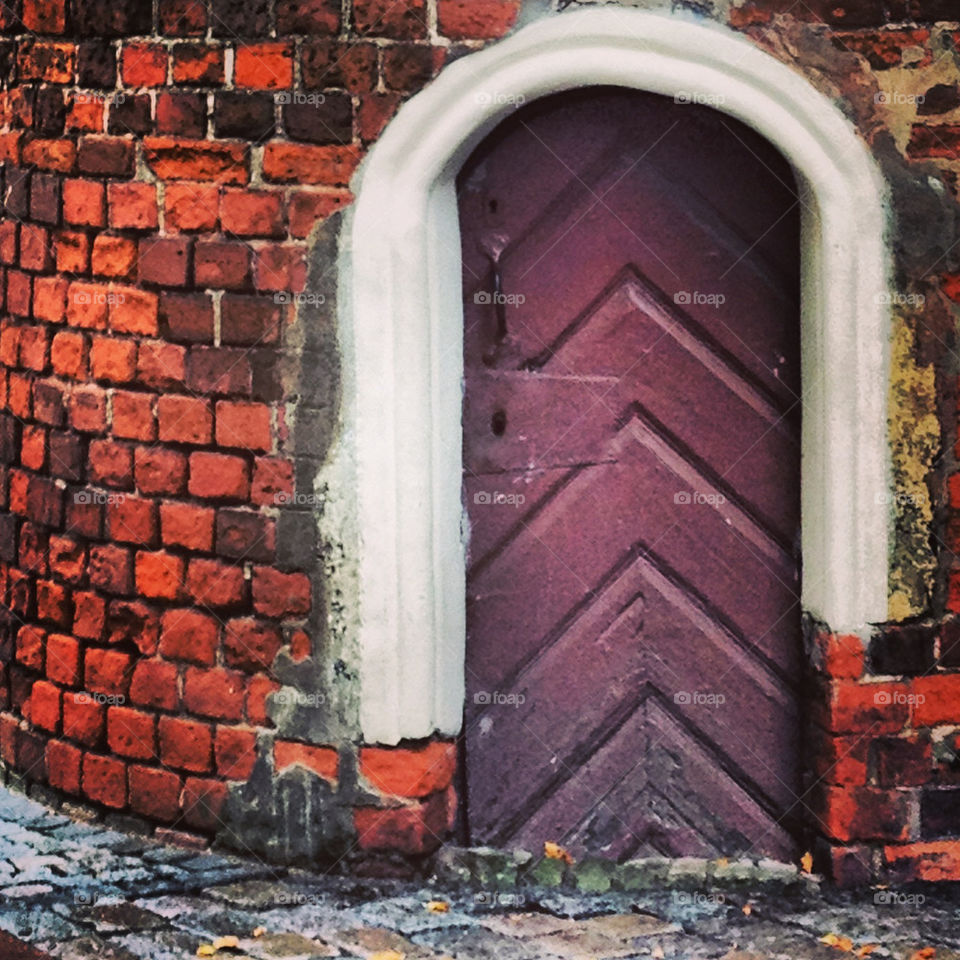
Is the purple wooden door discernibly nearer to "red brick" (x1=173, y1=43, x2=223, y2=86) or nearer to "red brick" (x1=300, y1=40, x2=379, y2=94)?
"red brick" (x1=300, y1=40, x2=379, y2=94)

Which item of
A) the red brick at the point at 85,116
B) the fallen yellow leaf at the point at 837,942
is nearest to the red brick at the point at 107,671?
the red brick at the point at 85,116

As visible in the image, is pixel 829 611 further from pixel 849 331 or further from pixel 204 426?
pixel 204 426

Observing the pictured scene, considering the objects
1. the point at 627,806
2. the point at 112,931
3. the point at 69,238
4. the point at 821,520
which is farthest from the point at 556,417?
the point at 112,931

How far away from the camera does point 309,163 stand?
4141 mm

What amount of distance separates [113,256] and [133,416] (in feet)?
1.28

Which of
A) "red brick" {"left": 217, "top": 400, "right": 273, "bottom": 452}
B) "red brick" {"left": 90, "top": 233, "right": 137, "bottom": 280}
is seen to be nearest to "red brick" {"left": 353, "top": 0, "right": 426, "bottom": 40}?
"red brick" {"left": 90, "top": 233, "right": 137, "bottom": 280}

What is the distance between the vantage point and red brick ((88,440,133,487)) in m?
4.45

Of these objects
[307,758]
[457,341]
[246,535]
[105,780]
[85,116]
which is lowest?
[105,780]

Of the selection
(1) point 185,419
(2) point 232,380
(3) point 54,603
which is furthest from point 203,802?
(2) point 232,380

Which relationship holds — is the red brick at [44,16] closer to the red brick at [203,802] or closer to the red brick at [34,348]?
the red brick at [34,348]

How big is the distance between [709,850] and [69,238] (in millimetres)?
2195

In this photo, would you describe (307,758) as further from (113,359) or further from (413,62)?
(413,62)

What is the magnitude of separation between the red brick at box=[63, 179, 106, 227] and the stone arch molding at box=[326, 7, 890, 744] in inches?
26.0

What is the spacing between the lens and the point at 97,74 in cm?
436
